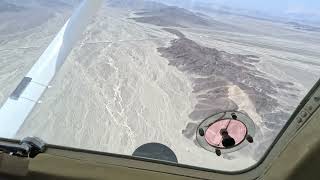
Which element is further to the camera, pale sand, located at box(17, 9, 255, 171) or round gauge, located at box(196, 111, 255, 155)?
pale sand, located at box(17, 9, 255, 171)

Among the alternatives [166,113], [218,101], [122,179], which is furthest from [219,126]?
[122,179]

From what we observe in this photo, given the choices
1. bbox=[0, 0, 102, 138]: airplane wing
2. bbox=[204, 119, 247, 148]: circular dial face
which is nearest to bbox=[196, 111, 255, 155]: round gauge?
bbox=[204, 119, 247, 148]: circular dial face

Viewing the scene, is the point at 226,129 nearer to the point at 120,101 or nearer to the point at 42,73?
the point at 120,101

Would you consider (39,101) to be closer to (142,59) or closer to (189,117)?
(142,59)

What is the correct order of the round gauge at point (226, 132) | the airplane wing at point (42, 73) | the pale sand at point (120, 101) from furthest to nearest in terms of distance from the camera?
the airplane wing at point (42, 73) < the pale sand at point (120, 101) < the round gauge at point (226, 132)

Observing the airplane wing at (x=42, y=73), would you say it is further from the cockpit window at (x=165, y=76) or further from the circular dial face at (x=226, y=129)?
the circular dial face at (x=226, y=129)

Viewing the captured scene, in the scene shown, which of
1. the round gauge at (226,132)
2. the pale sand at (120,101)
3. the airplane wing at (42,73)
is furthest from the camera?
the airplane wing at (42,73)

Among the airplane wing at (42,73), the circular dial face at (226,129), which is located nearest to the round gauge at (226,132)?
the circular dial face at (226,129)

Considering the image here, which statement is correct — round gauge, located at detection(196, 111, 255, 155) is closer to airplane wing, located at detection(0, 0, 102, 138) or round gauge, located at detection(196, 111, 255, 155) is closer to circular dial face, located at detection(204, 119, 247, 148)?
circular dial face, located at detection(204, 119, 247, 148)
